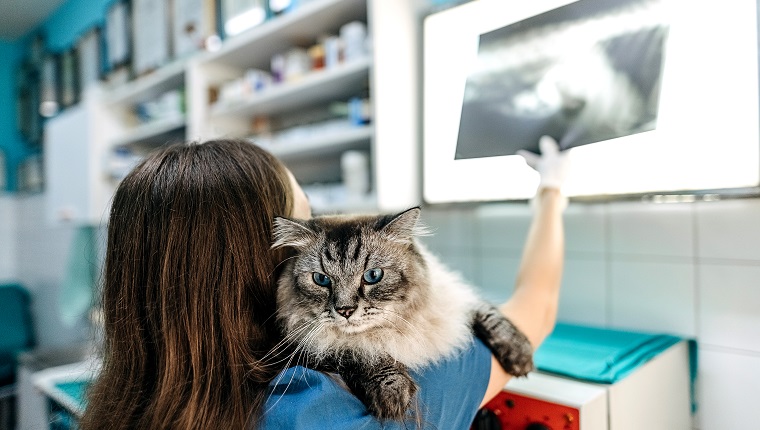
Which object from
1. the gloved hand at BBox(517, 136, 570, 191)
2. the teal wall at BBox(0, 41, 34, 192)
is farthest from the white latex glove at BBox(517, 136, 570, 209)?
the teal wall at BBox(0, 41, 34, 192)

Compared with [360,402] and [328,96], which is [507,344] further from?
[328,96]

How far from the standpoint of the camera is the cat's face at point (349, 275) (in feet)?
2.38

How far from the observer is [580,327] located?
4.09ft

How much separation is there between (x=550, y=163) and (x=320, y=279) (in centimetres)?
61

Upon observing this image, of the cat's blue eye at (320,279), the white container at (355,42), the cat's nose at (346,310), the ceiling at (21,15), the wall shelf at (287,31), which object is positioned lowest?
the cat's nose at (346,310)

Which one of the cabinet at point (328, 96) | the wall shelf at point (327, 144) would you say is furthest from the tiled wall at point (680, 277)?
the wall shelf at point (327, 144)

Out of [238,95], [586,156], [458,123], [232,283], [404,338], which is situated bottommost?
[404,338]

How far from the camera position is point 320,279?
A: 0.76 metres

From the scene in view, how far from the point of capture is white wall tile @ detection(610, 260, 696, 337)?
1.09 metres

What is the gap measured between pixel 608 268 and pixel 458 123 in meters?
0.56

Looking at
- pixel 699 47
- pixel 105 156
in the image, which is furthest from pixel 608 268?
pixel 105 156

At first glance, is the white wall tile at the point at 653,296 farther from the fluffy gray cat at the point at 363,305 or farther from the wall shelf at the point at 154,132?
the wall shelf at the point at 154,132

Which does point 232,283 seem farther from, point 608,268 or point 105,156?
point 105,156

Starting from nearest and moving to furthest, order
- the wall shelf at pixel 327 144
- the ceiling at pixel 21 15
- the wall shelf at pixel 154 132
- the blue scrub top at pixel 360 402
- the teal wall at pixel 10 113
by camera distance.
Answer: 1. the blue scrub top at pixel 360 402
2. the wall shelf at pixel 327 144
3. the wall shelf at pixel 154 132
4. the ceiling at pixel 21 15
5. the teal wall at pixel 10 113
